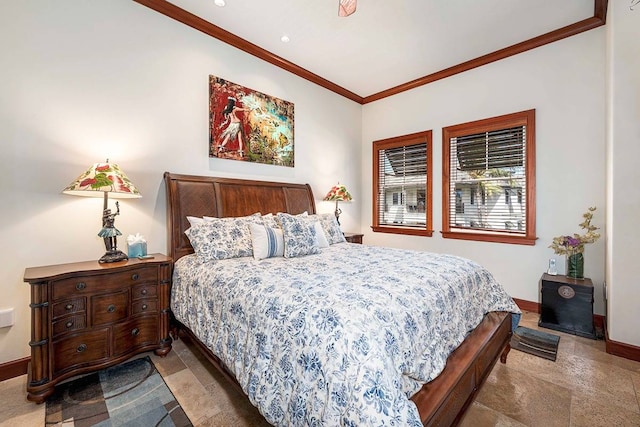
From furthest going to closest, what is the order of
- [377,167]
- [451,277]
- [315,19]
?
[377,167] → [315,19] → [451,277]

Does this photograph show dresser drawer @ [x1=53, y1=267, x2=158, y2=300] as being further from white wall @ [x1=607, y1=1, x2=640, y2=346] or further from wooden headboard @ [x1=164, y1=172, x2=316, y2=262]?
white wall @ [x1=607, y1=1, x2=640, y2=346]

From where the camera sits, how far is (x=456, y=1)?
8.36ft

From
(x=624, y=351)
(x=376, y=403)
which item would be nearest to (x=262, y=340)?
(x=376, y=403)

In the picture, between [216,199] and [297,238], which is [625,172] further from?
[216,199]

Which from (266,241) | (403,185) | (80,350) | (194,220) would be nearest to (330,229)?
(266,241)

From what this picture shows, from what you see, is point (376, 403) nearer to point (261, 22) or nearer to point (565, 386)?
point (565, 386)

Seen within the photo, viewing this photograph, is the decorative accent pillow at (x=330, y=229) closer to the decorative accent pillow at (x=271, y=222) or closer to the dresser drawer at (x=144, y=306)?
the decorative accent pillow at (x=271, y=222)

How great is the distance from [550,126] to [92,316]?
15.4 feet

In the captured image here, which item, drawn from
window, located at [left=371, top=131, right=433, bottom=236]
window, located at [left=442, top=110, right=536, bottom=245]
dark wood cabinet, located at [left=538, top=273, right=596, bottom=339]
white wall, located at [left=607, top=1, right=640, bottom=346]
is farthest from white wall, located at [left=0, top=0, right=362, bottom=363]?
dark wood cabinet, located at [left=538, top=273, right=596, bottom=339]

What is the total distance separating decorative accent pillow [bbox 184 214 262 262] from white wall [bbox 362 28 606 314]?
2.89 metres

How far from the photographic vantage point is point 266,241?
2.46m

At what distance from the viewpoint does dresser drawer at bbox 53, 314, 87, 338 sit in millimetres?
1757

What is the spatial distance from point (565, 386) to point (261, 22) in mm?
4082

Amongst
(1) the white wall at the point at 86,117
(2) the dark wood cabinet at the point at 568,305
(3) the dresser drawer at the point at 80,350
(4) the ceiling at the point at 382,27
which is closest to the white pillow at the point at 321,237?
(1) the white wall at the point at 86,117
